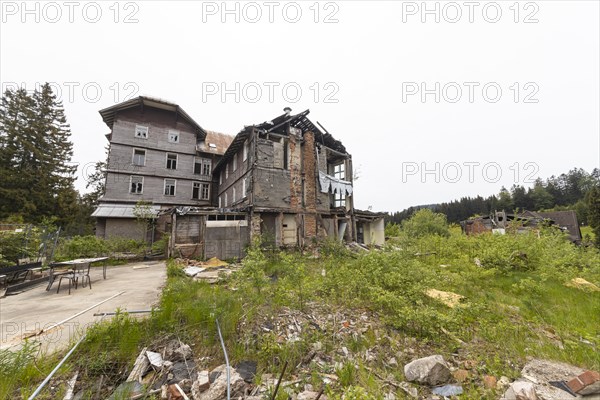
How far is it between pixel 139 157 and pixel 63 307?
17.7 meters

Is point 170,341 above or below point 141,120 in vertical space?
below

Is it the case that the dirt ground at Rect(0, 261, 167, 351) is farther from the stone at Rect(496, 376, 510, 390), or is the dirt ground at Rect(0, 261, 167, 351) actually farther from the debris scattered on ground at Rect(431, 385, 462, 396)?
the stone at Rect(496, 376, 510, 390)

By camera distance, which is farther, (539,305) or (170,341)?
(539,305)

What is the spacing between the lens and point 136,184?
18562 millimetres

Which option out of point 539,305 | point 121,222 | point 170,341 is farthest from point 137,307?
point 121,222

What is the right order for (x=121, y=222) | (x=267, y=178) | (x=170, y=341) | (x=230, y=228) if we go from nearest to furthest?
(x=170, y=341), (x=230, y=228), (x=267, y=178), (x=121, y=222)

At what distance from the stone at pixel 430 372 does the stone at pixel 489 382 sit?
40 cm

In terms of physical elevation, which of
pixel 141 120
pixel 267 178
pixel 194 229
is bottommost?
pixel 194 229

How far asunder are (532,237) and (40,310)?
16.6m

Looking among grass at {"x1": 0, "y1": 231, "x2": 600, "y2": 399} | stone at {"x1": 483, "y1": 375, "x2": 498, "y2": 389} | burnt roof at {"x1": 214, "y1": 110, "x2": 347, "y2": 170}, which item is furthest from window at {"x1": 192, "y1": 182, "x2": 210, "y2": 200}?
stone at {"x1": 483, "y1": 375, "x2": 498, "y2": 389}

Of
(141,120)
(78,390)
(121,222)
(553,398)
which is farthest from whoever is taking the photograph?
(141,120)

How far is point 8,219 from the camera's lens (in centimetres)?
1788

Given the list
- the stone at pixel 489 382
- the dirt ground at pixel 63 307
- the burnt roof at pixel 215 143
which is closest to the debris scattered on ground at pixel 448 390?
the stone at pixel 489 382

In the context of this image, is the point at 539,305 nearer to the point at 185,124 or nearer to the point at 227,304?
the point at 227,304
